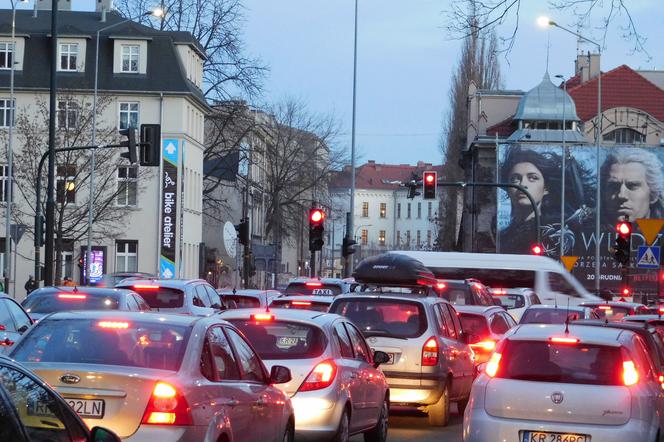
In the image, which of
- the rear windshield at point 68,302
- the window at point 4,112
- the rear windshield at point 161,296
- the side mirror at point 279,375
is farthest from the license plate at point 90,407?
the window at point 4,112

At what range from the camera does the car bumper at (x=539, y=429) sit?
11.3 meters

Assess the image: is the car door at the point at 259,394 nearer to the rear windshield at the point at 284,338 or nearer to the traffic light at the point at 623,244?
the rear windshield at the point at 284,338

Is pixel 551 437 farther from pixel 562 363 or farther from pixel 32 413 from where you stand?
pixel 32 413

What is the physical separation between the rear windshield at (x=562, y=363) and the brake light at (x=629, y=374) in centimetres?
4

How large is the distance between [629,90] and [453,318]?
86378 mm

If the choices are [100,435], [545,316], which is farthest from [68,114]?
[100,435]

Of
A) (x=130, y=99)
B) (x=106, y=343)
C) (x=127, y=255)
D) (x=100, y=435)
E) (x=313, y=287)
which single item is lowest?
(x=127, y=255)

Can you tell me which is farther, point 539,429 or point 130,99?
point 130,99

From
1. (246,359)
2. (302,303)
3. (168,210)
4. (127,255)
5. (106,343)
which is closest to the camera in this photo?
(106,343)

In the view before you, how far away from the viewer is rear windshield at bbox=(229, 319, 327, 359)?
13523 mm

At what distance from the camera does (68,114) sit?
56.2 meters

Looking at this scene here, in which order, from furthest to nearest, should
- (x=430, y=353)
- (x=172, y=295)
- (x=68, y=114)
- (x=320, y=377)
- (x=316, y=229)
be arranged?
(x=68, y=114) < (x=316, y=229) < (x=172, y=295) < (x=430, y=353) < (x=320, y=377)

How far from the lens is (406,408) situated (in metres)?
17.9

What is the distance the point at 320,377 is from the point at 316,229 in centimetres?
2143
